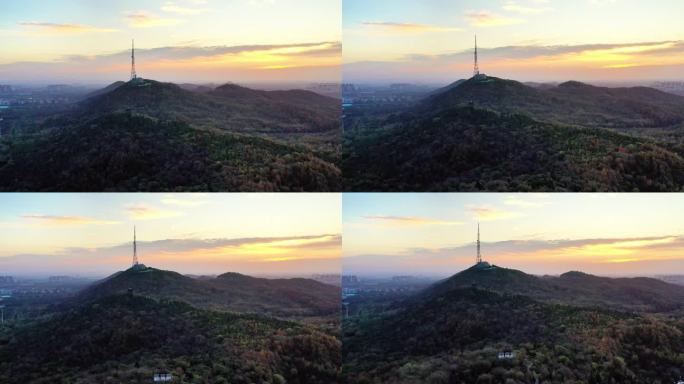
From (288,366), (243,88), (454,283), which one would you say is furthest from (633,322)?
(243,88)

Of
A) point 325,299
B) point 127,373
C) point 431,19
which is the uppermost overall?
point 431,19

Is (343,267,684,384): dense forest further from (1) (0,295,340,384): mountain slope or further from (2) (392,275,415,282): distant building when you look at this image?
(1) (0,295,340,384): mountain slope

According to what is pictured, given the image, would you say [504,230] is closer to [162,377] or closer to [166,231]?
[166,231]


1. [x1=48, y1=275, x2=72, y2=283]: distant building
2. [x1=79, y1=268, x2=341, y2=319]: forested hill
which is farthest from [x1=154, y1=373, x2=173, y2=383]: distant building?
[x1=48, y1=275, x2=72, y2=283]: distant building

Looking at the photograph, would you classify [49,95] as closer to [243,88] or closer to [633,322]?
[243,88]

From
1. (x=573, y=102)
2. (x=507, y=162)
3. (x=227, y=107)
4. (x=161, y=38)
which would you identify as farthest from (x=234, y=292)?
(x=573, y=102)

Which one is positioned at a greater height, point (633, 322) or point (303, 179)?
point (303, 179)
